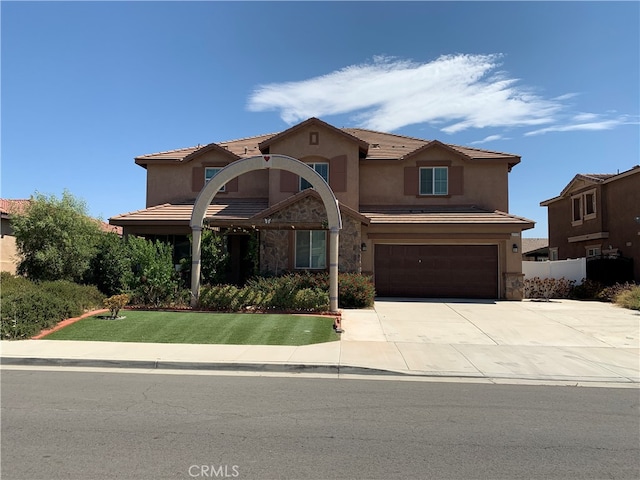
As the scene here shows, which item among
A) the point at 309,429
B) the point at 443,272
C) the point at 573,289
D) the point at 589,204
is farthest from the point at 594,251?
the point at 309,429

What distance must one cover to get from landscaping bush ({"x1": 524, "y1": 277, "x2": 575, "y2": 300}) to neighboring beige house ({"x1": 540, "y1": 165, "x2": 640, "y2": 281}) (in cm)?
217

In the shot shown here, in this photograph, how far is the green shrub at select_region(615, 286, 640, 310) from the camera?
58.2 ft

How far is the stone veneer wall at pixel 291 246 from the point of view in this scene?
18922 millimetres

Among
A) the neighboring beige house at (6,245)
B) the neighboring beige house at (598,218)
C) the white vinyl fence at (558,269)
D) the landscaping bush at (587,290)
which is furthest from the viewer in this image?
the neighboring beige house at (598,218)

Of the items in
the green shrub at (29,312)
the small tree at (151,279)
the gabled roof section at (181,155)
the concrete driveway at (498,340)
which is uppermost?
the gabled roof section at (181,155)

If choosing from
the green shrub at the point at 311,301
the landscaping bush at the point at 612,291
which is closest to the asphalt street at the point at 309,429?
the green shrub at the point at 311,301

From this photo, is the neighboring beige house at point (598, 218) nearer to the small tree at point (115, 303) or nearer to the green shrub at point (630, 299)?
the green shrub at point (630, 299)

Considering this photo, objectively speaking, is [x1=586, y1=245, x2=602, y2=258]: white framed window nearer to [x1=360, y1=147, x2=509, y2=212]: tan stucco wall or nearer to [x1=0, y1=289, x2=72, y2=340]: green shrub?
[x1=360, y1=147, x2=509, y2=212]: tan stucco wall

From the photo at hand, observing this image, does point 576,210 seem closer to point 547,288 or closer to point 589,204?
point 589,204

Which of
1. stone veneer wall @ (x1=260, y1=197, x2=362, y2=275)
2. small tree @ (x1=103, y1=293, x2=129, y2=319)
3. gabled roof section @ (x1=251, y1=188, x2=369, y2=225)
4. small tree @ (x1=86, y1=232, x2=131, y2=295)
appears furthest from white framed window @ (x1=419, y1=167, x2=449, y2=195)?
small tree @ (x1=103, y1=293, x2=129, y2=319)

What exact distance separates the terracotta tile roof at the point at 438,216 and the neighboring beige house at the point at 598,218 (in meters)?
6.86

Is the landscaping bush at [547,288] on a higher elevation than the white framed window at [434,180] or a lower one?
lower

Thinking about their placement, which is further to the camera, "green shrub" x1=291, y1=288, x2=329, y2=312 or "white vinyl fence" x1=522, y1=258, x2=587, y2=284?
"white vinyl fence" x1=522, y1=258, x2=587, y2=284

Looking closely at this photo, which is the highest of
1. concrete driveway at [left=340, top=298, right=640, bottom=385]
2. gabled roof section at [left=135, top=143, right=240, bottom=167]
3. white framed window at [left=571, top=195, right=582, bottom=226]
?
gabled roof section at [left=135, top=143, right=240, bottom=167]
